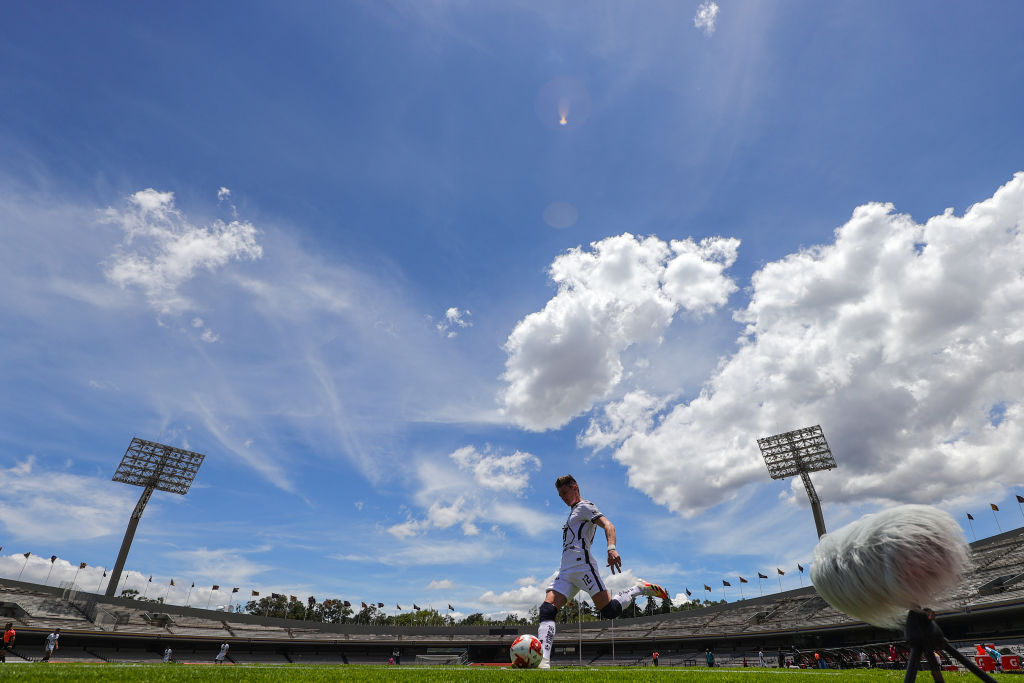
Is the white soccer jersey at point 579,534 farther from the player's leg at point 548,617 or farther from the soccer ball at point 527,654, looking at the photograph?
the soccer ball at point 527,654

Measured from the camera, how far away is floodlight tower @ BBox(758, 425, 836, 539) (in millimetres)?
49062

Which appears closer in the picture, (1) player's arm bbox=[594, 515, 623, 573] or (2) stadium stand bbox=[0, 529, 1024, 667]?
(1) player's arm bbox=[594, 515, 623, 573]

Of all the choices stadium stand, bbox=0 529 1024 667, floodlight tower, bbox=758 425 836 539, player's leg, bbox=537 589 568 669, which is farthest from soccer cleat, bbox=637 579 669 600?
floodlight tower, bbox=758 425 836 539

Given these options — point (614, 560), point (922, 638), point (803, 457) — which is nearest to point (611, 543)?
point (614, 560)

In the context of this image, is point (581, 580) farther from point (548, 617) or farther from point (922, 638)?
point (922, 638)

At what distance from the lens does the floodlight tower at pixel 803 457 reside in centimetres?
4906

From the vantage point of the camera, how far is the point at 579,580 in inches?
274

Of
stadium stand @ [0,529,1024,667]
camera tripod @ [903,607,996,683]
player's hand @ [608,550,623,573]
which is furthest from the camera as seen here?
stadium stand @ [0,529,1024,667]

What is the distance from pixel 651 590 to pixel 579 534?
1.22m

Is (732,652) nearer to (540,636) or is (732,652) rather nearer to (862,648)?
(862,648)

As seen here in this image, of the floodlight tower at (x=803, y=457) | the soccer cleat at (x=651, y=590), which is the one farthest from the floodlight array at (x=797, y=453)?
the soccer cleat at (x=651, y=590)

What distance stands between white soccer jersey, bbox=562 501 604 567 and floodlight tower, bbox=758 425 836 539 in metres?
52.2

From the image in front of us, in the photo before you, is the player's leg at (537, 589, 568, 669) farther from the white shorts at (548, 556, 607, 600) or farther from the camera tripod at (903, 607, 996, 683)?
the camera tripod at (903, 607, 996, 683)

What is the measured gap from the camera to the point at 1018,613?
91.7 feet
